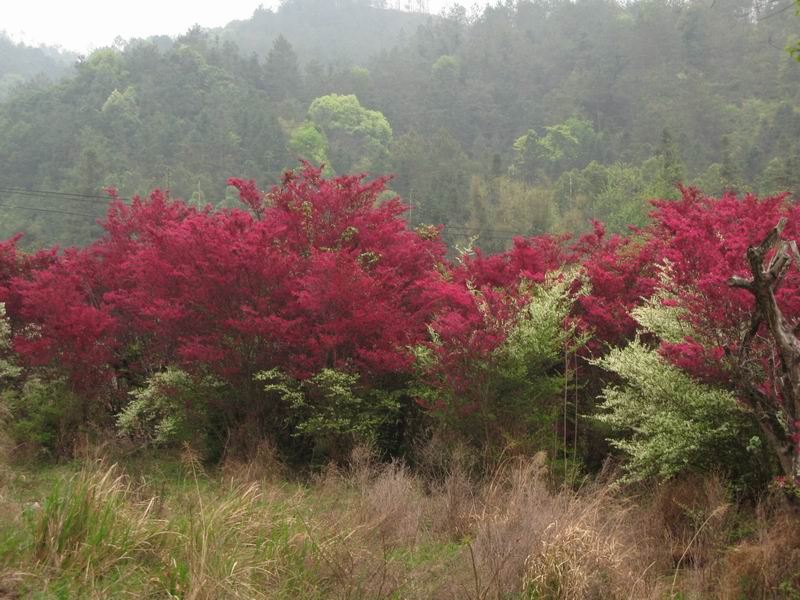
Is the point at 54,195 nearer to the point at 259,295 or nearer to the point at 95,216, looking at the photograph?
the point at 95,216

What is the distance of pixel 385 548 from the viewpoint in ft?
15.2

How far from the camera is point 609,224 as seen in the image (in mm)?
41719

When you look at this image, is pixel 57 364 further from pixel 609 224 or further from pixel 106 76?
pixel 106 76

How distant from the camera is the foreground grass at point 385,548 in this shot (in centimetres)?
407

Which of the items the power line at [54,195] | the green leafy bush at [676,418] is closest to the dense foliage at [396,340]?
the green leafy bush at [676,418]

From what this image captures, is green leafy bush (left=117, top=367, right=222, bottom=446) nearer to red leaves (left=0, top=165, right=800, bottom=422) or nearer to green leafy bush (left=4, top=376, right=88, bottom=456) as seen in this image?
red leaves (left=0, top=165, right=800, bottom=422)

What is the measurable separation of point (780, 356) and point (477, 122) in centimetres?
6588

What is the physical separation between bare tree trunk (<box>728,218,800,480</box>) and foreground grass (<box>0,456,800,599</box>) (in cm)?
53

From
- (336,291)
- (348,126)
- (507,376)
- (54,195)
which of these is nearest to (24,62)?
(348,126)

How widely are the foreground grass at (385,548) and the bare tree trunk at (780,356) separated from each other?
1.73ft

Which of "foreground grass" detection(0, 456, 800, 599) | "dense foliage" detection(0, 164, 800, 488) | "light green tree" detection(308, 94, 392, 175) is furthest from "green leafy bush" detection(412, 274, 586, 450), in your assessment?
"light green tree" detection(308, 94, 392, 175)

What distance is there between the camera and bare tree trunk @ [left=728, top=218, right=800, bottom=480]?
5.00 m

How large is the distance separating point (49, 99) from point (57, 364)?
57.7 m

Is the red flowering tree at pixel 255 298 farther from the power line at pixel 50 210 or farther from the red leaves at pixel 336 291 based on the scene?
the power line at pixel 50 210
